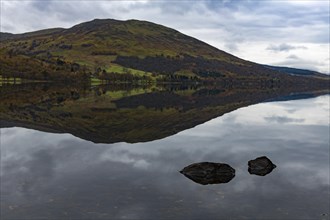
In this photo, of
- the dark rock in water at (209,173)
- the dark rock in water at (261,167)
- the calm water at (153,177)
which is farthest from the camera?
the dark rock in water at (261,167)

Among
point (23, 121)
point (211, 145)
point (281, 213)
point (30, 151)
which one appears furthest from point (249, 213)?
point (23, 121)

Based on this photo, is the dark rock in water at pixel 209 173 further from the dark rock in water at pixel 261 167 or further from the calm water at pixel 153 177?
the dark rock in water at pixel 261 167

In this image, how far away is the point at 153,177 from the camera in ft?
114

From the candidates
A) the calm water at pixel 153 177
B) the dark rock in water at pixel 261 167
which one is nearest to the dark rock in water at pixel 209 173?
the calm water at pixel 153 177

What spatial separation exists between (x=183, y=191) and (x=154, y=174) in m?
5.95

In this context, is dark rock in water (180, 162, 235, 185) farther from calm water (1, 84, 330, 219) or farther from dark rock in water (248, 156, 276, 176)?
dark rock in water (248, 156, 276, 176)

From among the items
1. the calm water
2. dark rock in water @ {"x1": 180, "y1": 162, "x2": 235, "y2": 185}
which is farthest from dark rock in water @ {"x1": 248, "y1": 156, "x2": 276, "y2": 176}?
dark rock in water @ {"x1": 180, "y1": 162, "x2": 235, "y2": 185}

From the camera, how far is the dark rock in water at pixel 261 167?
37531 millimetres

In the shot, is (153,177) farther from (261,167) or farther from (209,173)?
(261,167)

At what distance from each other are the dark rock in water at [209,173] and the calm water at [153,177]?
0.76 m

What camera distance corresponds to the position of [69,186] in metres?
31.3

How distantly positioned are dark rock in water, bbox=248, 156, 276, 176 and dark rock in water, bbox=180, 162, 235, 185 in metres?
2.93

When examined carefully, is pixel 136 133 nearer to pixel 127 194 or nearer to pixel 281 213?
pixel 127 194

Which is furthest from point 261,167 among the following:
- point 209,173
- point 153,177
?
point 153,177
